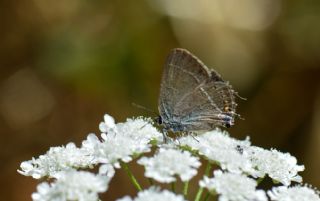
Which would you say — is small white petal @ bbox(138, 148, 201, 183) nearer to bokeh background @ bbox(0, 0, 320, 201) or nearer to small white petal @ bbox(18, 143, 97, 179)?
small white petal @ bbox(18, 143, 97, 179)

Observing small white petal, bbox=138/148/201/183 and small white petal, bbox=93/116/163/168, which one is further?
small white petal, bbox=93/116/163/168

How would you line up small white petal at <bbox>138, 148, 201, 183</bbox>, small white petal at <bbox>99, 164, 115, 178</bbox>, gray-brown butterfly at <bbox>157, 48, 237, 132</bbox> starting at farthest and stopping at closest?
gray-brown butterfly at <bbox>157, 48, 237, 132</bbox>
small white petal at <bbox>99, 164, 115, 178</bbox>
small white petal at <bbox>138, 148, 201, 183</bbox>

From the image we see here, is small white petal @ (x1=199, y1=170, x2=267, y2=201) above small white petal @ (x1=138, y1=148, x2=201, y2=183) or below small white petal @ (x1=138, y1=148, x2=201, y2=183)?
below

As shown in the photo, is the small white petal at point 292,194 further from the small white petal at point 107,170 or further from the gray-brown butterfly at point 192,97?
the small white petal at point 107,170

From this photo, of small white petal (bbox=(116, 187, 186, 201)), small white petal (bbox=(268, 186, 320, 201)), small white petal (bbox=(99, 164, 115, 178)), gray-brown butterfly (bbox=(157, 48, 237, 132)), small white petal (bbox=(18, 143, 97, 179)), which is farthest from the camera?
gray-brown butterfly (bbox=(157, 48, 237, 132))

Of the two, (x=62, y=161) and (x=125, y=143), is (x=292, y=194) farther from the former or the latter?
(x=62, y=161)

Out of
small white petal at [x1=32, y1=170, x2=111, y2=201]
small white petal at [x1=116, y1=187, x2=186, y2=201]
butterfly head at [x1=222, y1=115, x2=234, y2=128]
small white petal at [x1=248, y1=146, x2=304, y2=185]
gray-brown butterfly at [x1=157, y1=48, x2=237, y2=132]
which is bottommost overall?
small white petal at [x1=116, y1=187, x2=186, y2=201]

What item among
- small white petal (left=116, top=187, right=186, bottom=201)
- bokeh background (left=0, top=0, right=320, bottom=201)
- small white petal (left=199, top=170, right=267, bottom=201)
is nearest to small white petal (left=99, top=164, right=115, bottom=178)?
small white petal (left=116, top=187, right=186, bottom=201)
